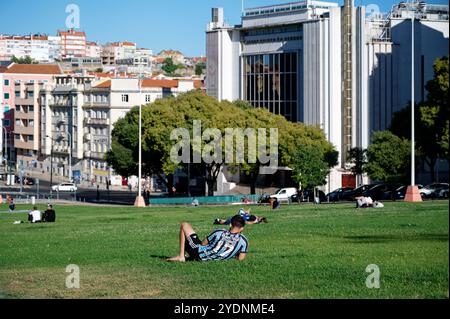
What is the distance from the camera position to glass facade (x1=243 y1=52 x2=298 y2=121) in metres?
97.3

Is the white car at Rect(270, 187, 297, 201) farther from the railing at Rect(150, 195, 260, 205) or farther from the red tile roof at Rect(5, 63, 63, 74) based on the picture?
the red tile roof at Rect(5, 63, 63, 74)

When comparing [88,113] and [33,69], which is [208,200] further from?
[33,69]

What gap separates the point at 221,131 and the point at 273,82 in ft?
66.0

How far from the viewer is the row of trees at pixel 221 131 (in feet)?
256

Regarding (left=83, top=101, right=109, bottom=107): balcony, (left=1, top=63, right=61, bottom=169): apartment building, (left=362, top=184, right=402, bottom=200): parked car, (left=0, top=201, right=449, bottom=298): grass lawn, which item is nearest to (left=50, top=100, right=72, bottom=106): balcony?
(left=83, top=101, right=109, bottom=107): balcony

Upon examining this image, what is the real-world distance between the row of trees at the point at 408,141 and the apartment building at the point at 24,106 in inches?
2754

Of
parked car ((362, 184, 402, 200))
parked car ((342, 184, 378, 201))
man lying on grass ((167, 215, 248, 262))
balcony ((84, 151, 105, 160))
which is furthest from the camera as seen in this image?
balcony ((84, 151, 105, 160))

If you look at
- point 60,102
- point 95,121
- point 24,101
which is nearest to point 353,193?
point 95,121

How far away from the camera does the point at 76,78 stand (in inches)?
5522

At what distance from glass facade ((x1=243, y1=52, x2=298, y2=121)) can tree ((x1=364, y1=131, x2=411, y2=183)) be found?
27.0 metres

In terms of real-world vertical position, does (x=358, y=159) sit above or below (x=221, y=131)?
below

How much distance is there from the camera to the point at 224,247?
18.8 m

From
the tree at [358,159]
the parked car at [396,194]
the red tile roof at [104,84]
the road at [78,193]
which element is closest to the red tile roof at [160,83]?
the red tile roof at [104,84]

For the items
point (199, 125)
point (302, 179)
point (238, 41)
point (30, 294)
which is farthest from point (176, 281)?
point (238, 41)
